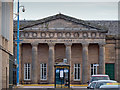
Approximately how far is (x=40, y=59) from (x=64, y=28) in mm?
6098

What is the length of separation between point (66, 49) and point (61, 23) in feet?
12.9

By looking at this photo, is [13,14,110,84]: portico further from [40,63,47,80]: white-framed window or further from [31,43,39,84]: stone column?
[40,63,47,80]: white-framed window

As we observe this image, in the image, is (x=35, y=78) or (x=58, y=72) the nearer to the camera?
(x=58, y=72)

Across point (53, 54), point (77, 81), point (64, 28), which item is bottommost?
point (77, 81)

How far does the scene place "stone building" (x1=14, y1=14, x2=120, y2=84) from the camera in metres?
53.8

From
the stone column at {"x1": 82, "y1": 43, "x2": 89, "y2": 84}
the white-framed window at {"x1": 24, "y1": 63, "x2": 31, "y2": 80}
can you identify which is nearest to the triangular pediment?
the stone column at {"x1": 82, "y1": 43, "x2": 89, "y2": 84}

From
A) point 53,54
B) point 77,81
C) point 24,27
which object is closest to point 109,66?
point 77,81

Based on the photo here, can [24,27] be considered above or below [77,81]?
above

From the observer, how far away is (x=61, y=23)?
178 feet

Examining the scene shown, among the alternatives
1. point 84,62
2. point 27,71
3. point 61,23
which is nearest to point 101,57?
point 84,62

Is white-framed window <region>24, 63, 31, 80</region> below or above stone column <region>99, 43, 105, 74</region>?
below

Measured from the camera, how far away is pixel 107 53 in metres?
55.7

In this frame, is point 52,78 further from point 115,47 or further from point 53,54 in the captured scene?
point 115,47

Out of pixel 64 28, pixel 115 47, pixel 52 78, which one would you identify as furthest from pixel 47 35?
pixel 115 47
